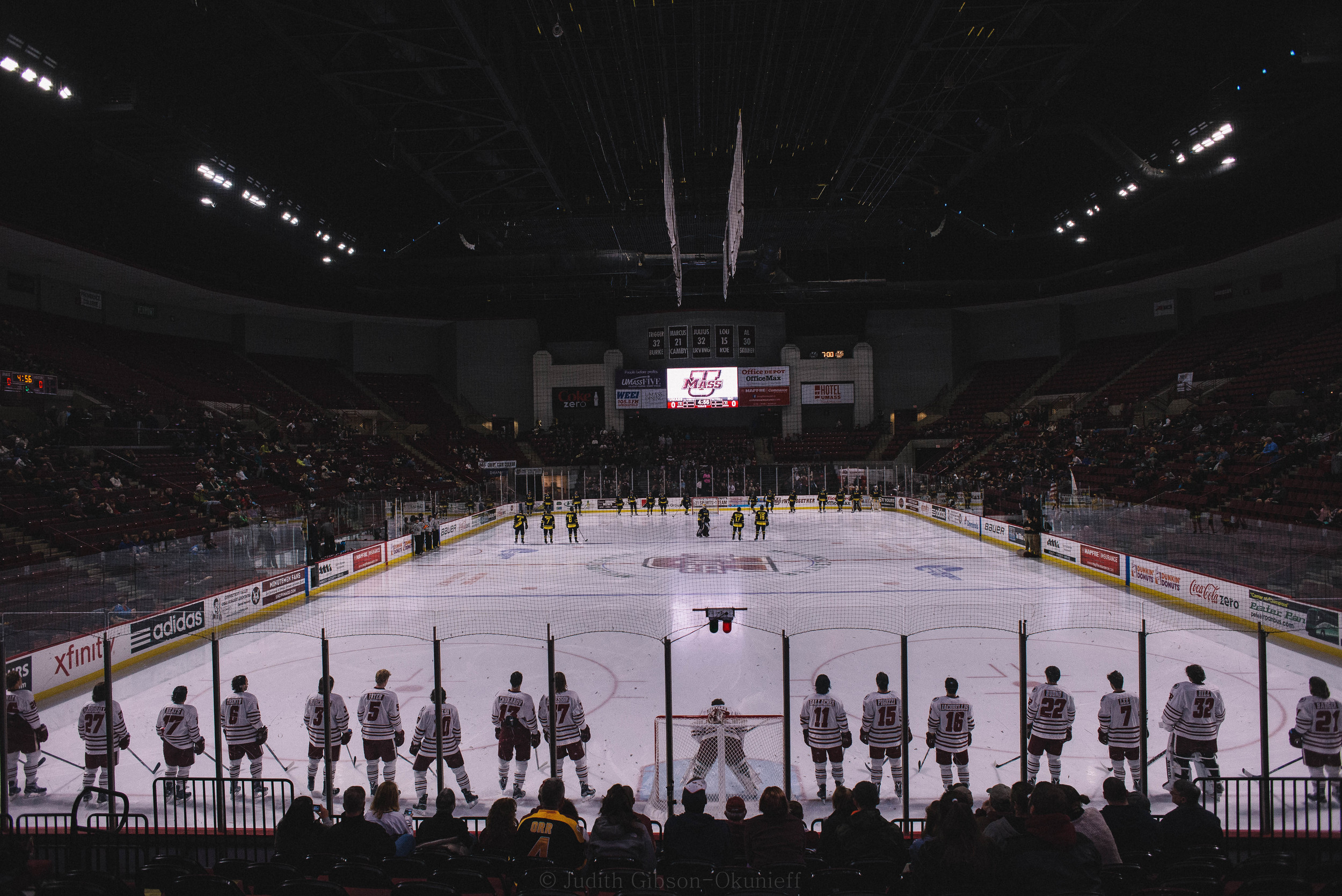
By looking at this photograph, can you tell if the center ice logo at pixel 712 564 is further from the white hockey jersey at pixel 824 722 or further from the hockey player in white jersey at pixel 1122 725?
the hockey player in white jersey at pixel 1122 725

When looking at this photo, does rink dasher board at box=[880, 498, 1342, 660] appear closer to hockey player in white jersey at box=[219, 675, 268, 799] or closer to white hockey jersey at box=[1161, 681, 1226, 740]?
white hockey jersey at box=[1161, 681, 1226, 740]

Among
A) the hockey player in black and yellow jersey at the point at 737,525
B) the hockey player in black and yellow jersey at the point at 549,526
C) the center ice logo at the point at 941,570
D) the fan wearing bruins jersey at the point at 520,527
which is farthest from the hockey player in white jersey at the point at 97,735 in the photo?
the hockey player in black and yellow jersey at the point at 737,525

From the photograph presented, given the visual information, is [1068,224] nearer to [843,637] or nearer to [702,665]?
A: [843,637]

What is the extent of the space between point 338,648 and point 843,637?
25.4 feet

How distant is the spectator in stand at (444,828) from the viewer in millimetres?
4141

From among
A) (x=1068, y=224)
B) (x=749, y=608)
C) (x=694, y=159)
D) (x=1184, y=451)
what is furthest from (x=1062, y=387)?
(x=749, y=608)

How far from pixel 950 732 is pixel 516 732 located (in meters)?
3.80

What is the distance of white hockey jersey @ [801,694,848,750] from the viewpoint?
229 inches

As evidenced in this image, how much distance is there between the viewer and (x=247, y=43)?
52.5 feet

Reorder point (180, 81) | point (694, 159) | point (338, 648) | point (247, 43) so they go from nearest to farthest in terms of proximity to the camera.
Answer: point (338, 648) < point (247, 43) < point (180, 81) < point (694, 159)

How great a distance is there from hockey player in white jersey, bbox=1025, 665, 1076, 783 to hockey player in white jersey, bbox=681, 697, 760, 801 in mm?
2344

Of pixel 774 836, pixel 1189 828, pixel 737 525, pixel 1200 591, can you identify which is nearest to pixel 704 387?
pixel 737 525

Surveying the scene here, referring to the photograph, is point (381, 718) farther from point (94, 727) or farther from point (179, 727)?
point (94, 727)

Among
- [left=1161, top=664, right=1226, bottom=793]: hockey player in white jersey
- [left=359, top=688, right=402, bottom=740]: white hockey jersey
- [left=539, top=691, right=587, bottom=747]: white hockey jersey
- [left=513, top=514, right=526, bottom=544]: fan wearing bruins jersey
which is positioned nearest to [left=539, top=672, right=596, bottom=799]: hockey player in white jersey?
[left=539, top=691, right=587, bottom=747]: white hockey jersey
